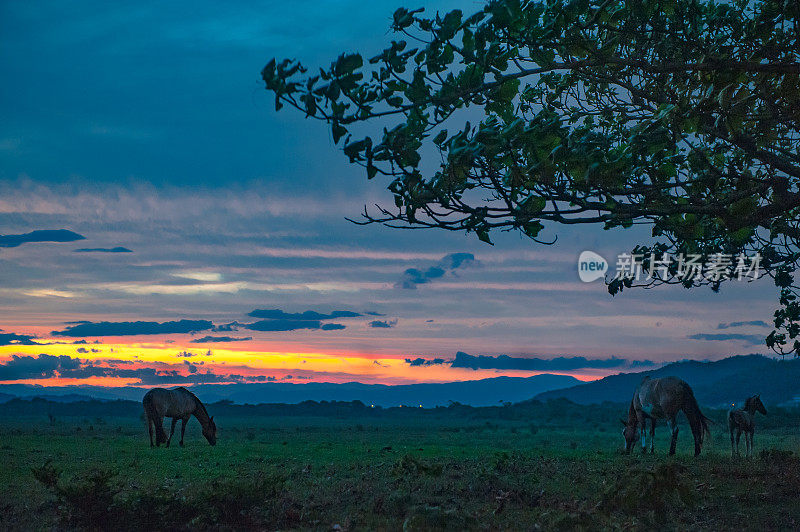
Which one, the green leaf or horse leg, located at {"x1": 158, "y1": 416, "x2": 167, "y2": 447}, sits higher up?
the green leaf

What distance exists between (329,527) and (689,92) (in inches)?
490

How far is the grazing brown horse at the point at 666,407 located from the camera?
84.1 feet

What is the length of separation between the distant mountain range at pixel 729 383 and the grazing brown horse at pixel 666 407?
329 ft

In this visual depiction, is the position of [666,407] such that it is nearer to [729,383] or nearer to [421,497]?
[421,497]

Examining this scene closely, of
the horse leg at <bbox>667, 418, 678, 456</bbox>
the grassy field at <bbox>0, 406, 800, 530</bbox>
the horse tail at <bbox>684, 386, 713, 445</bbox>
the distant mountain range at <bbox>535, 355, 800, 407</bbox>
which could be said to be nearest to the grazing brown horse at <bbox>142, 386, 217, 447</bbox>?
the grassy field at <bbox>0, 406, 800, 530</bbox>

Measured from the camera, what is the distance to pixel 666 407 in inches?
1036

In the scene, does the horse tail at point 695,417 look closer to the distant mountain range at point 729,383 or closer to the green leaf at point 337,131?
the green leaf at point 337,131

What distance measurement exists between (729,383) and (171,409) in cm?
14741

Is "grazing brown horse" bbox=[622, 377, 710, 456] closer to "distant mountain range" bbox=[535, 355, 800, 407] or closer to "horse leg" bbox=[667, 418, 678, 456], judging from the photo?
"horse leg" bbox=[667, 418, 678, 456]

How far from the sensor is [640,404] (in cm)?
2788

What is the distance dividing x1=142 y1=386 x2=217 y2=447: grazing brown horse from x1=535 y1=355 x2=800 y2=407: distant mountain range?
332 ft

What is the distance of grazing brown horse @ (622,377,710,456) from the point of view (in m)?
25.6

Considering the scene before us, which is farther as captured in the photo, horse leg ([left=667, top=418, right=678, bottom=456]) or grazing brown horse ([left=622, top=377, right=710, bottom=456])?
grazing brown horse ([left=622, top=377, right=710, bottom=456])

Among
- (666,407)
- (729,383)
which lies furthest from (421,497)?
(729,383)
